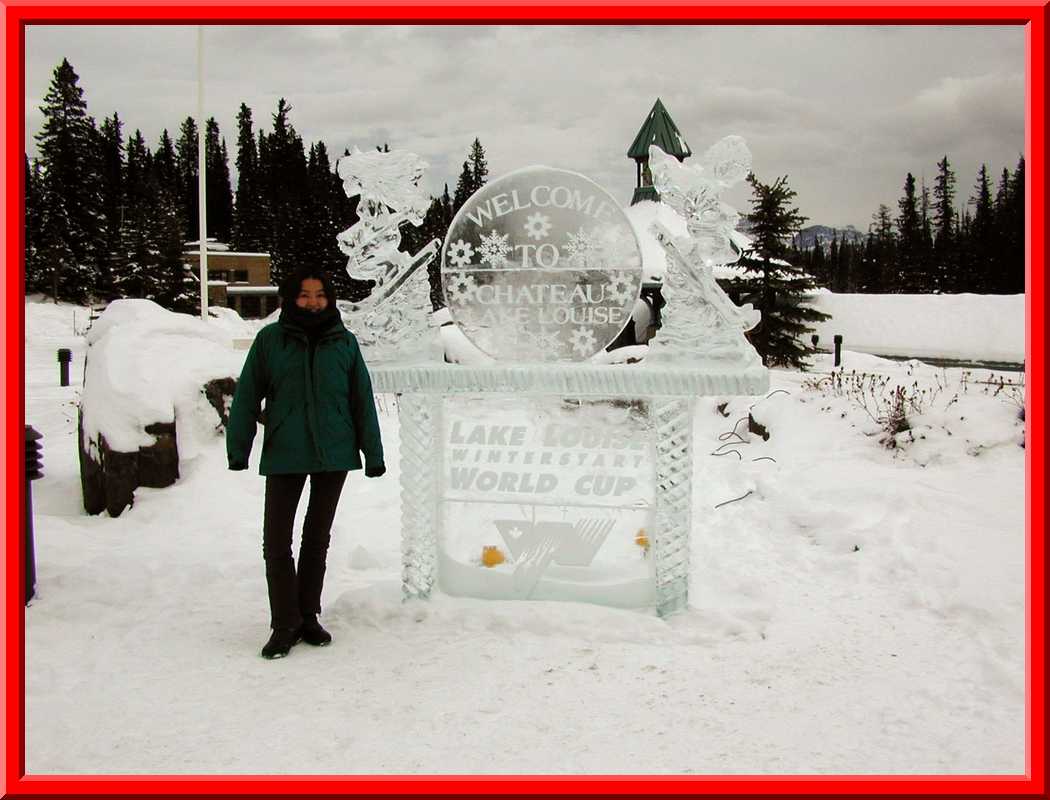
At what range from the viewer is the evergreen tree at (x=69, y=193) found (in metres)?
37.4

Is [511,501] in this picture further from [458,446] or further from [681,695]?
[681,695]

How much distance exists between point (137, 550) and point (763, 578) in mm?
4304

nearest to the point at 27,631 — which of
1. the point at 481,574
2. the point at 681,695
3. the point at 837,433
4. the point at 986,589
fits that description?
the point at 481,574

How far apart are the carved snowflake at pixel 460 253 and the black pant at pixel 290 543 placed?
1378 millimetres

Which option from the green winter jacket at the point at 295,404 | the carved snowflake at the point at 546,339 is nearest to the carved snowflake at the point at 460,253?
the carved snowflake at the point at 546,339

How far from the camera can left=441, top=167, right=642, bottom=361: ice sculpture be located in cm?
429

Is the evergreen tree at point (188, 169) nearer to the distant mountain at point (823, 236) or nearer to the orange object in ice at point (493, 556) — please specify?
the distant mountain at point (823, 236)

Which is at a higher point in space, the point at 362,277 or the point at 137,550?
the point at 362,277

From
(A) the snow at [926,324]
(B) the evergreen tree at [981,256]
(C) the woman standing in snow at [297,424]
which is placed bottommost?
(C) the woman standing in snow at [297,424]

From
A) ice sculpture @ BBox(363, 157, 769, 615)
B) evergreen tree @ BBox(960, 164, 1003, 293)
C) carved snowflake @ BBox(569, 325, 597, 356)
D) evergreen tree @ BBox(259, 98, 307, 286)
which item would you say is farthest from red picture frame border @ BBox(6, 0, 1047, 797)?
evergreen tree @ BBox(259, 98, 307, 286)

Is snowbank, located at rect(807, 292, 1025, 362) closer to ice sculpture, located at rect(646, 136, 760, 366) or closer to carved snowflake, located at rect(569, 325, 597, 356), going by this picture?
ice sculpture, located at rect(646, 136, 760, 366)

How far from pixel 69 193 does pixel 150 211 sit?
Answer: 4.40 m

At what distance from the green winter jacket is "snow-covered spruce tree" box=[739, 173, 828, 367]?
1693cm

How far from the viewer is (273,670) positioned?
3.74 meters
